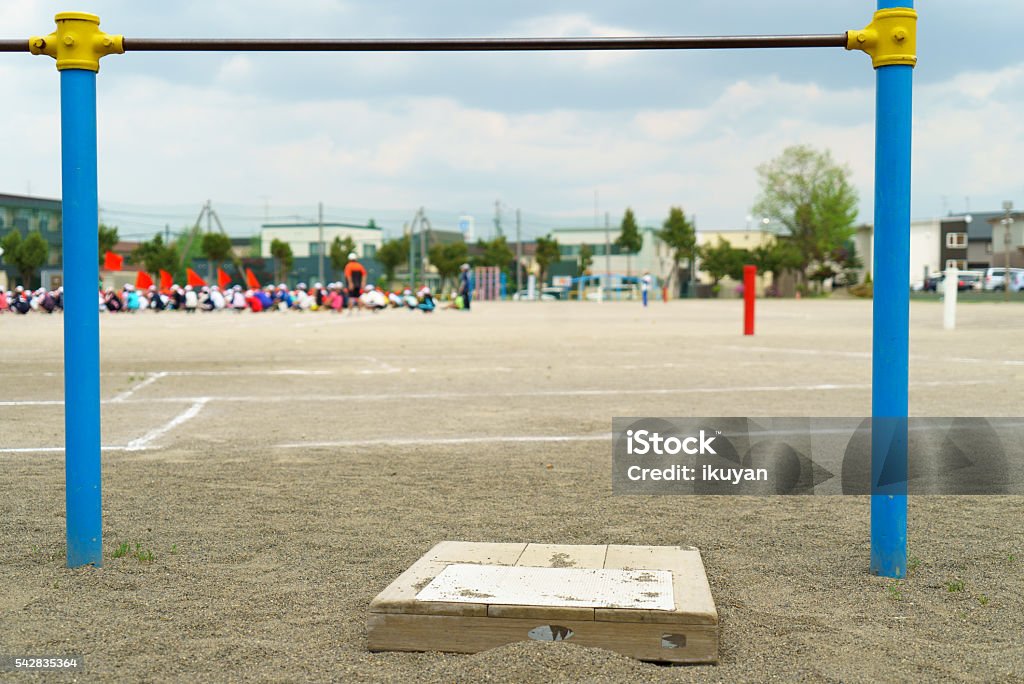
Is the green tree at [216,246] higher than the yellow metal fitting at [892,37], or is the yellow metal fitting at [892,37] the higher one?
the green tree at [216,246]

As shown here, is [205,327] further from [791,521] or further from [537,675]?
[537,675]

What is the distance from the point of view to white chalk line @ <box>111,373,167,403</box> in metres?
11.3

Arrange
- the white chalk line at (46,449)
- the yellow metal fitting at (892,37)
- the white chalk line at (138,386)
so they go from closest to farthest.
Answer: the yellow metal fitting at (892,37) < the white chalk line at (46,449) < the white chalk line at (138,386)

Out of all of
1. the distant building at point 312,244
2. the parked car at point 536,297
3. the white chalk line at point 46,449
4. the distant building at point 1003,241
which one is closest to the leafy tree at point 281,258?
the distant building at point 312,244

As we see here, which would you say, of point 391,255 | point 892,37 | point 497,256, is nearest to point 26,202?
point 391,255

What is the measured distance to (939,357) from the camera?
16062 mm

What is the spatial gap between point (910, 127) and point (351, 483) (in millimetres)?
3894

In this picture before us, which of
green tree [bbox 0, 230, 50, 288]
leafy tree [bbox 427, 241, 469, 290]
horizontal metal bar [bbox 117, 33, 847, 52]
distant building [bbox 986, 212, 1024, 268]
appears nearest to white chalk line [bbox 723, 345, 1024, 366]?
horizontal metal bar [bbox 117, 33, 847, 52]

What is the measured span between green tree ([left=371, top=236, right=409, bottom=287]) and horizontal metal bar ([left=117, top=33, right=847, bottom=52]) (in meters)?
77.0

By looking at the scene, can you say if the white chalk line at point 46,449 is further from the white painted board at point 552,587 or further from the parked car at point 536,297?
the parked car at point 536,297

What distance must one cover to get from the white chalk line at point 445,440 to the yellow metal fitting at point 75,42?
13.7 feet

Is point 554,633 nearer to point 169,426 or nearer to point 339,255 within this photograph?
point 169,426

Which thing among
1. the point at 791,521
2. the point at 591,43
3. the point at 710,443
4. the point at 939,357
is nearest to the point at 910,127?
the point at 591,43

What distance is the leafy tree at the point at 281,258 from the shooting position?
8012 cm
